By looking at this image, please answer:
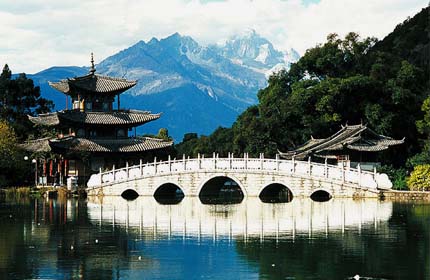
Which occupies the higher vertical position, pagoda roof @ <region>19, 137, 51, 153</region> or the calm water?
pagoda roof @ <region>19, 137, 51, 153</region>

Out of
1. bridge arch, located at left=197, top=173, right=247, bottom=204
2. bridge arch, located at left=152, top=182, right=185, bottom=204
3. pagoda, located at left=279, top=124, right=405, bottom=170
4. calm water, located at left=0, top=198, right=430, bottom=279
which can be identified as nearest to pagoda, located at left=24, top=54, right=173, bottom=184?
bridge arch, located at left=152, top=182, right=185, bottom=204

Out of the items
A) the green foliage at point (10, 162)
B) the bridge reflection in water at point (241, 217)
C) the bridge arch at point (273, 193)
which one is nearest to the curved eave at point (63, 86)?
the green foliage at point (10, 162)

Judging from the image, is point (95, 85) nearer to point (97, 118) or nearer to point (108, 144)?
point (97, 118)

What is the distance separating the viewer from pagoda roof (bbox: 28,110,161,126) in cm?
5484

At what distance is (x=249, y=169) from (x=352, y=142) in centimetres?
675

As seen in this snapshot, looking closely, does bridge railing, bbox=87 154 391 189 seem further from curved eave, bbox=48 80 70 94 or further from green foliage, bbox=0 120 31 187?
curved eave, bbox=48 80 70 94

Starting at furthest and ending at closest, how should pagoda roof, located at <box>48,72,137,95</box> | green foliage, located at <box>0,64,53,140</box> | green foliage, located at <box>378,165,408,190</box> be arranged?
1. green foliage, located at <box>0,64,53,140</box>
2. pagoda roof, located at <box>48,72,137,95</box>
3. green foliage, located at <box>378,165,408,190</box>

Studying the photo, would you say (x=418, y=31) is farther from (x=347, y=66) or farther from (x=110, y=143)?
(x=110, y=143)

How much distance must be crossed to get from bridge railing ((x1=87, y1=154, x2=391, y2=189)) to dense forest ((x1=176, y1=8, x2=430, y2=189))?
6.41m

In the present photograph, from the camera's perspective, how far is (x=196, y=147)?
82562 millimetres

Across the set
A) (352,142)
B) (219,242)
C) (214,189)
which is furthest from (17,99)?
(219,242)

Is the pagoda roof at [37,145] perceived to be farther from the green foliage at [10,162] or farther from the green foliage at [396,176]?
the green foliage at [396,176]

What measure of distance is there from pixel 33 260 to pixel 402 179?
29146mm

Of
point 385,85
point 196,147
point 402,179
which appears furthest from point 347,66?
point 196,147
